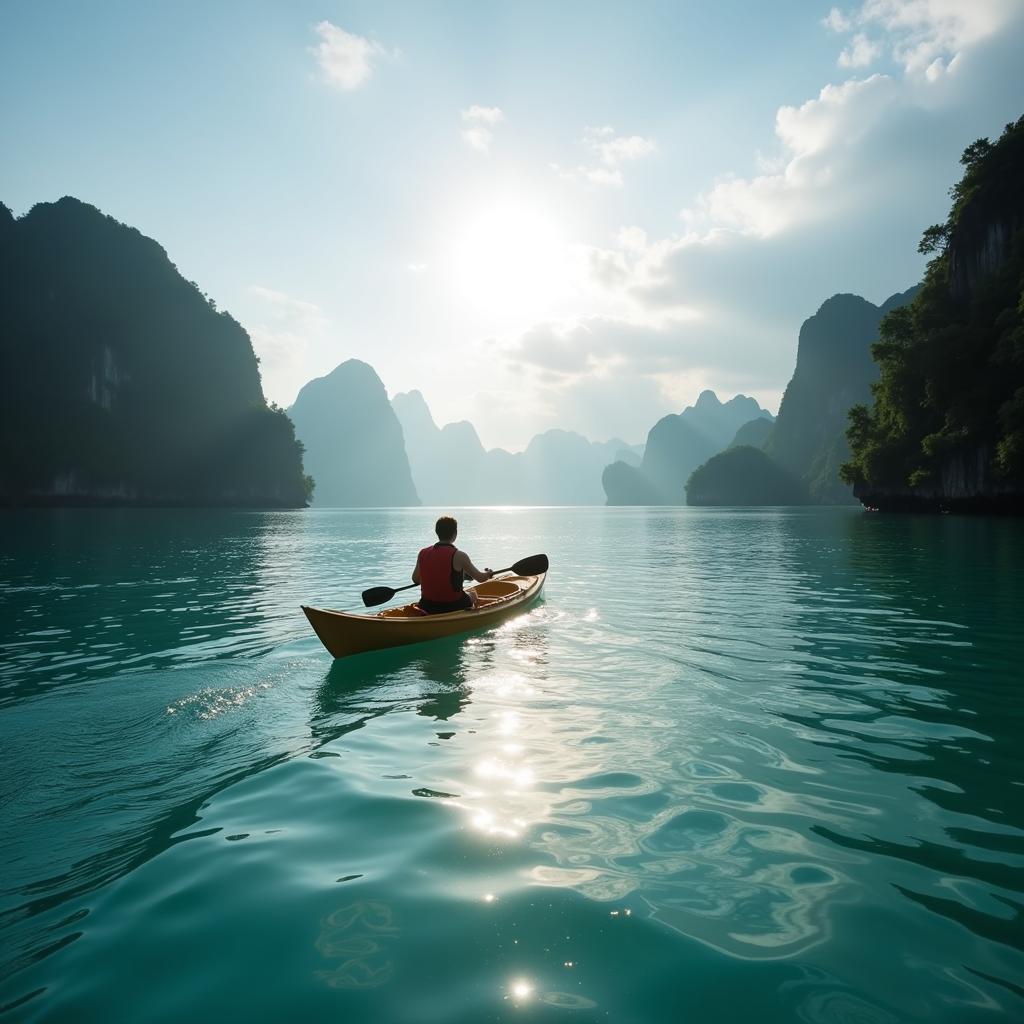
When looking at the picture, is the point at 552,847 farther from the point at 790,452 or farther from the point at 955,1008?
the point at 790,452

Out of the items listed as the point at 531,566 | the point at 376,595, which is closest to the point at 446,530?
the point at 376,595

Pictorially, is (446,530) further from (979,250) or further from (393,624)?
(979,250)

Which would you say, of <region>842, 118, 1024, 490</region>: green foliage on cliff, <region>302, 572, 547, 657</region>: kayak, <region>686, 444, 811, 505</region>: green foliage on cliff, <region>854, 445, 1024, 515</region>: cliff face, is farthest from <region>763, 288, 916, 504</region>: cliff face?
<region>302, 572, 547, 657</region>: kayak

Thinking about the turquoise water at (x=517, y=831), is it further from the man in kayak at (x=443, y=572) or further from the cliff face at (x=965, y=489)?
the cliff face at (x=965, y=489)

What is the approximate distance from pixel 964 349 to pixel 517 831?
50.5 metres

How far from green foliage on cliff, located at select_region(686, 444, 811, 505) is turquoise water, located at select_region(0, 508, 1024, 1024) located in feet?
509

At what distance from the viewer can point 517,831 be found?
3.61 m

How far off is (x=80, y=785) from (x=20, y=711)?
2.40 meters

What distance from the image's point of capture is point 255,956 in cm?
256

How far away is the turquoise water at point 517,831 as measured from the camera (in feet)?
7.86

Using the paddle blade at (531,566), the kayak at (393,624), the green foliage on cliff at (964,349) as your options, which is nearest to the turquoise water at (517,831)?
the kayak at (393,624)

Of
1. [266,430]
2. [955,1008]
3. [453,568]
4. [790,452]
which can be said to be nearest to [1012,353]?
[453,568]

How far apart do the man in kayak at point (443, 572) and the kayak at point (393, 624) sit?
0.20m

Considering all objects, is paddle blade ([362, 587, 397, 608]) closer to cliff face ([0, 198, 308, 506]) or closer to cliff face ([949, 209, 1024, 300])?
cliff face ([949, 209, 1024, 300])
